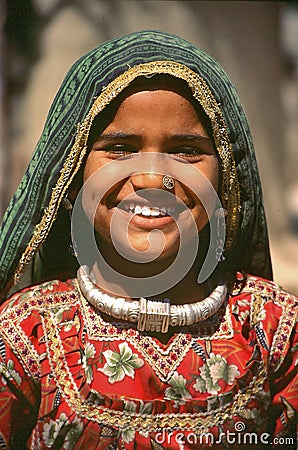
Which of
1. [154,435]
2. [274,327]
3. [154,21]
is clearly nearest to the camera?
[154,435]

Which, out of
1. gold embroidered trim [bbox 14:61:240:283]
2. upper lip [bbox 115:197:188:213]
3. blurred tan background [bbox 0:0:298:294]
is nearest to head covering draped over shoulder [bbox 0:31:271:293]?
gold embroidered trim [bbox 14:61:240:283]

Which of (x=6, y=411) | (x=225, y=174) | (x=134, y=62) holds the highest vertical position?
(x=134, y=62)

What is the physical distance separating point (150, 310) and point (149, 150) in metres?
0.36

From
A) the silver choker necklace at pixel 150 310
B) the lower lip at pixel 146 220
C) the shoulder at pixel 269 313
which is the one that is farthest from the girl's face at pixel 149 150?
the shoulder at pixel 269 313

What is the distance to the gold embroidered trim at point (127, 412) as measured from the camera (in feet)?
5.38

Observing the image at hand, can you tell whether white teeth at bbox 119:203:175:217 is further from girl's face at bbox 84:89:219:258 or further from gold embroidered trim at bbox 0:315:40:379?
gold embroidered trim at bbox 0:315:40:379

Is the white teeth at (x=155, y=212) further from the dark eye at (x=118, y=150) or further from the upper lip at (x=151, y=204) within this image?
the dark eye at (x=118, y=150)

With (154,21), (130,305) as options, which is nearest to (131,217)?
(130,305)

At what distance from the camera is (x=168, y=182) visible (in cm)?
168

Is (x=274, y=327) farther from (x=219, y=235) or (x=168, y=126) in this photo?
(x=168, y=126)

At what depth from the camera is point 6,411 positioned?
1.68 meters

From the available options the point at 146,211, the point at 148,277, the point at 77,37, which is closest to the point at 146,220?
the point at 146,211

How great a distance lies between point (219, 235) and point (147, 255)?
0.26 metres

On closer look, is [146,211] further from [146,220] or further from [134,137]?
[134,137]
